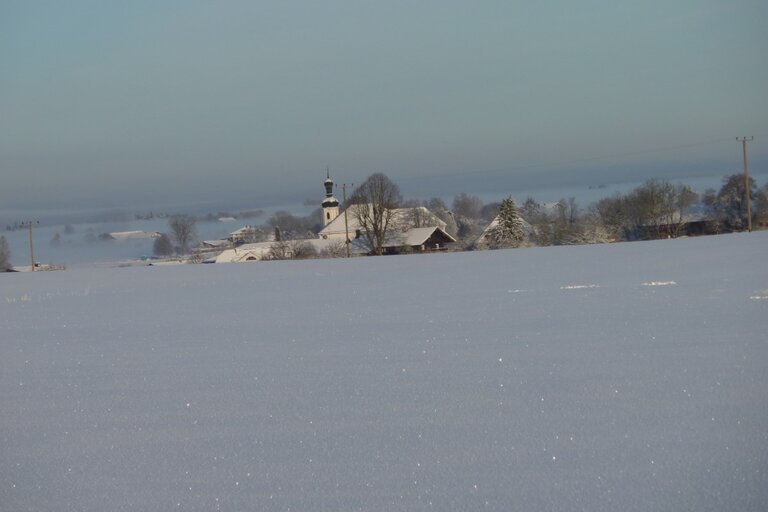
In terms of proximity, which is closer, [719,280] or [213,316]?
[213,316]

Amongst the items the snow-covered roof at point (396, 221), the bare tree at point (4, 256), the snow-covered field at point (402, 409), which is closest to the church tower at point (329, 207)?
the snow-covered roof at point (396, 221)

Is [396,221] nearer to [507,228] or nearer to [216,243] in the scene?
[507,228]

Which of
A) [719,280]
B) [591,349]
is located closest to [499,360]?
[591,349]

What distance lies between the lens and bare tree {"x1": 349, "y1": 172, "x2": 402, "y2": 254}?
49.0 meters

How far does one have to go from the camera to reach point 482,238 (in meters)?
48.9

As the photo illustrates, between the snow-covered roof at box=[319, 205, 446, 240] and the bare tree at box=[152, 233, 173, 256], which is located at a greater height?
the snow-covered roof at box=[319, 205, 446, 240]

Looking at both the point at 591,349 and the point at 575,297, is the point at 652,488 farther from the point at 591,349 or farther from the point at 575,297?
the point at 575,297

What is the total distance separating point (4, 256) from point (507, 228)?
26371 mm

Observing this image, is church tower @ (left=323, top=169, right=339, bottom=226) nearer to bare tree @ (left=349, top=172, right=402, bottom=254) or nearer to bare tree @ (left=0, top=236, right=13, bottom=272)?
bare tree @ (left=349, top=172, right=402, bottom=254)

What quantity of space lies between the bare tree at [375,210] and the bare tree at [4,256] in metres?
20.3

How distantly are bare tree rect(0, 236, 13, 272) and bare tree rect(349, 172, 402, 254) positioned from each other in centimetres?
2031

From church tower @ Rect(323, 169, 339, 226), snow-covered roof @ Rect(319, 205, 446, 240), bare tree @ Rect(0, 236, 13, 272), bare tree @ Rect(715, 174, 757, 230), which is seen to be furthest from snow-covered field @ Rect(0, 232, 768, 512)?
church tower @ Rect(323, 169, 339, 226)

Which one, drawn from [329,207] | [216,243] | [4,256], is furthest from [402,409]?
[329,207]

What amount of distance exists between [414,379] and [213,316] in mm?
5366
